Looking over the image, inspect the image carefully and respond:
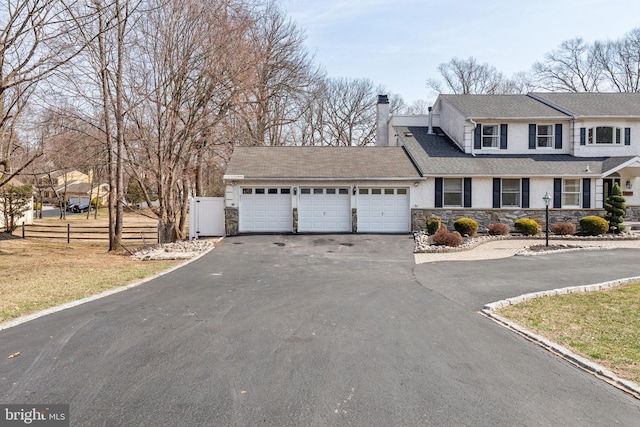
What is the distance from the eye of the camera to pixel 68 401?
378 centimetres

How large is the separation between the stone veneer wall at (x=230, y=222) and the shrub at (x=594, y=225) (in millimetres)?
15042

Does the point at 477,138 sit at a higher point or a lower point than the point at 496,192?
higher

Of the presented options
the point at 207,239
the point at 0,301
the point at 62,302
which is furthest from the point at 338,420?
the point at 207,239

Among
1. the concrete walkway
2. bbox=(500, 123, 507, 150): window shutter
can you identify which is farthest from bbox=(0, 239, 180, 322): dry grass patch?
bbox=(500, 123, 507, 150): window shutter

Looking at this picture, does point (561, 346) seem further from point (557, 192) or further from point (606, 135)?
point (606, 135)

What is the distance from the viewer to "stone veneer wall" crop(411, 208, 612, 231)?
1870 cm

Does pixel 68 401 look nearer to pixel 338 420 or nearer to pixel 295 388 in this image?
pixel 295 388

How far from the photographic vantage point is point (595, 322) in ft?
21.0

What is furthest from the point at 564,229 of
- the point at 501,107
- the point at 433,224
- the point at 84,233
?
the point at 84,233

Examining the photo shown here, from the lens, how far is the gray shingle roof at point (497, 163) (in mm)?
18953

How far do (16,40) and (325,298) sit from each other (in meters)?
8.48

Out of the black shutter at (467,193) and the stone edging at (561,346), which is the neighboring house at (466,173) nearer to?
the black shutter at (467,193)

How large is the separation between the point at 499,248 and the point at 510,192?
18.2ft

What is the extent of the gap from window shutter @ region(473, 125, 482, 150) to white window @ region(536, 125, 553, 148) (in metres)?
3.02
